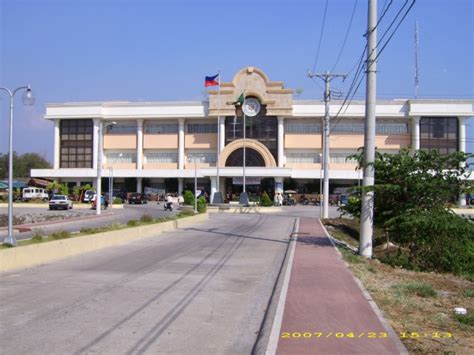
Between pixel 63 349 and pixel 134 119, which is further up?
pixel 134 119

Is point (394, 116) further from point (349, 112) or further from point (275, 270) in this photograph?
point (275, 270)

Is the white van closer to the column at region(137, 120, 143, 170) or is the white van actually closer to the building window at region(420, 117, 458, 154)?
the column at region(137, 120, 143, 170)

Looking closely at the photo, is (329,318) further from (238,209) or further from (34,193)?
(34,193)

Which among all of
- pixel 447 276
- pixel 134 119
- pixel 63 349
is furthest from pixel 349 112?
pixel 63 349

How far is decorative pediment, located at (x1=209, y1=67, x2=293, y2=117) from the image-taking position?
8181cm

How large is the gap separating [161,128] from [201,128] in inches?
257

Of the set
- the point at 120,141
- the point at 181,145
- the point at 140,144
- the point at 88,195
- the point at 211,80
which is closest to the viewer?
the point at 211,80

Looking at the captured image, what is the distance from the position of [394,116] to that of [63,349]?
79888mm

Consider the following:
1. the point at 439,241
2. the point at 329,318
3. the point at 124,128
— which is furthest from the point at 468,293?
the point at 124,128

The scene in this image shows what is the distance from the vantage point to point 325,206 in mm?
41344

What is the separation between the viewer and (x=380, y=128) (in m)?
83.2

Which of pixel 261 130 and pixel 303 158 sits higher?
pixel 261 130

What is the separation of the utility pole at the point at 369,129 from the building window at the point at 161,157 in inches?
2792

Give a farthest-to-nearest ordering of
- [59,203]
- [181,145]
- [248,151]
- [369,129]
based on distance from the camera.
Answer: [181,145], [248,151], [59,203], [369,129]
